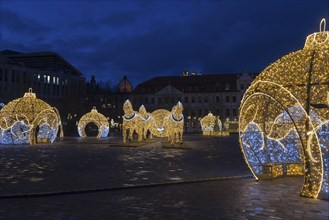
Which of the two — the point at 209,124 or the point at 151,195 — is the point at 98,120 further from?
the point at 151,195

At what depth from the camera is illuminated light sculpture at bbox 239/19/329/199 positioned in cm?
891

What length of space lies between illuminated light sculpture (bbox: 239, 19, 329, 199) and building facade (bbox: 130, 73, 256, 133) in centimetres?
6097

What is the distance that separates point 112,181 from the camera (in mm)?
11070

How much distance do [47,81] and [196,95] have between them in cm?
3062

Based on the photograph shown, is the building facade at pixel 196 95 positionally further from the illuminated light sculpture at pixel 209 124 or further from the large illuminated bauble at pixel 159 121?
the large illuminated bauble at pixel 159 121

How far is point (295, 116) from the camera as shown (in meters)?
10.1

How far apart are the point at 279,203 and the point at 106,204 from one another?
3.77 m

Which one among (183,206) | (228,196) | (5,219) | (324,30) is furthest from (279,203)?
(5,219)

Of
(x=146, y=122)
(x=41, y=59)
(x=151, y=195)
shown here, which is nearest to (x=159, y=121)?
(x=146, y=122)

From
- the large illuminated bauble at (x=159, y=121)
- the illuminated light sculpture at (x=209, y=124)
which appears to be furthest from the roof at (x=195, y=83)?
the large illuminated bauble at (x=159, y=121)

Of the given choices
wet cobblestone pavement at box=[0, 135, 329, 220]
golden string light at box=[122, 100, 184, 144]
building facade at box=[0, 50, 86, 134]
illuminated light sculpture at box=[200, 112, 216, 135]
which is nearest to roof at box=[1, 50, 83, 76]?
Answer: building facade at box=[0, 50, 86, 134]

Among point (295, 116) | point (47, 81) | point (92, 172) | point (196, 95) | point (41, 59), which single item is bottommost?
point (92, 172)

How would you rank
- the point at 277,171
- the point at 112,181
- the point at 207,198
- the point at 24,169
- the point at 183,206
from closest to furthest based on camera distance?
the point at 183,206
the point at 207,198
the point at 112,181
the point at 277,171
the point at 24,169

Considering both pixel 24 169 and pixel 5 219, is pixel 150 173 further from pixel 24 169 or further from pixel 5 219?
pixel 5 219
